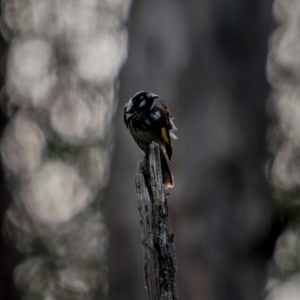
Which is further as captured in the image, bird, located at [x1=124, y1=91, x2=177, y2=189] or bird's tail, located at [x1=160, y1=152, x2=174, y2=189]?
bird, located at [x1=124, y1=91, x2=177, y2=189]

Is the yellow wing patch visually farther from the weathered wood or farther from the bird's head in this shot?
the weathered wood

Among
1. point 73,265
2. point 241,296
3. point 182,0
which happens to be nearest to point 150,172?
point 241,296

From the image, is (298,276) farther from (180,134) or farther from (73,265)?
(180,134)

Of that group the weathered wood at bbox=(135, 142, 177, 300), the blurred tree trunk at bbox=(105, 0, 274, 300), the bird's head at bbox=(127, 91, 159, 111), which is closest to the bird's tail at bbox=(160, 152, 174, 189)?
the blurred tree trunk at bbox=(105, 0, 274, 300)

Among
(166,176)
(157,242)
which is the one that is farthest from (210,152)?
(157,242)

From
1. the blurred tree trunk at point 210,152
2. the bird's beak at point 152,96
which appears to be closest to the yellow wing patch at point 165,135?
the blurred tree trunk at point 210,152

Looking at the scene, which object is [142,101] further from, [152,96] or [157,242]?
[157,242]

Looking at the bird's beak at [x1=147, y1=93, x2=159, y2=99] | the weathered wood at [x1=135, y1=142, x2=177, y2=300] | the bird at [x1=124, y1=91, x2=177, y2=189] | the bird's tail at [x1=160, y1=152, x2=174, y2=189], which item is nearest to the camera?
the weathered wood at [x1=135, y1=142, x2=177, y2=300]

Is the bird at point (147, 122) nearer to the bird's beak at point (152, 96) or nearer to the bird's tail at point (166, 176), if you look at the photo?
the bird's beak at point (152, 96)
